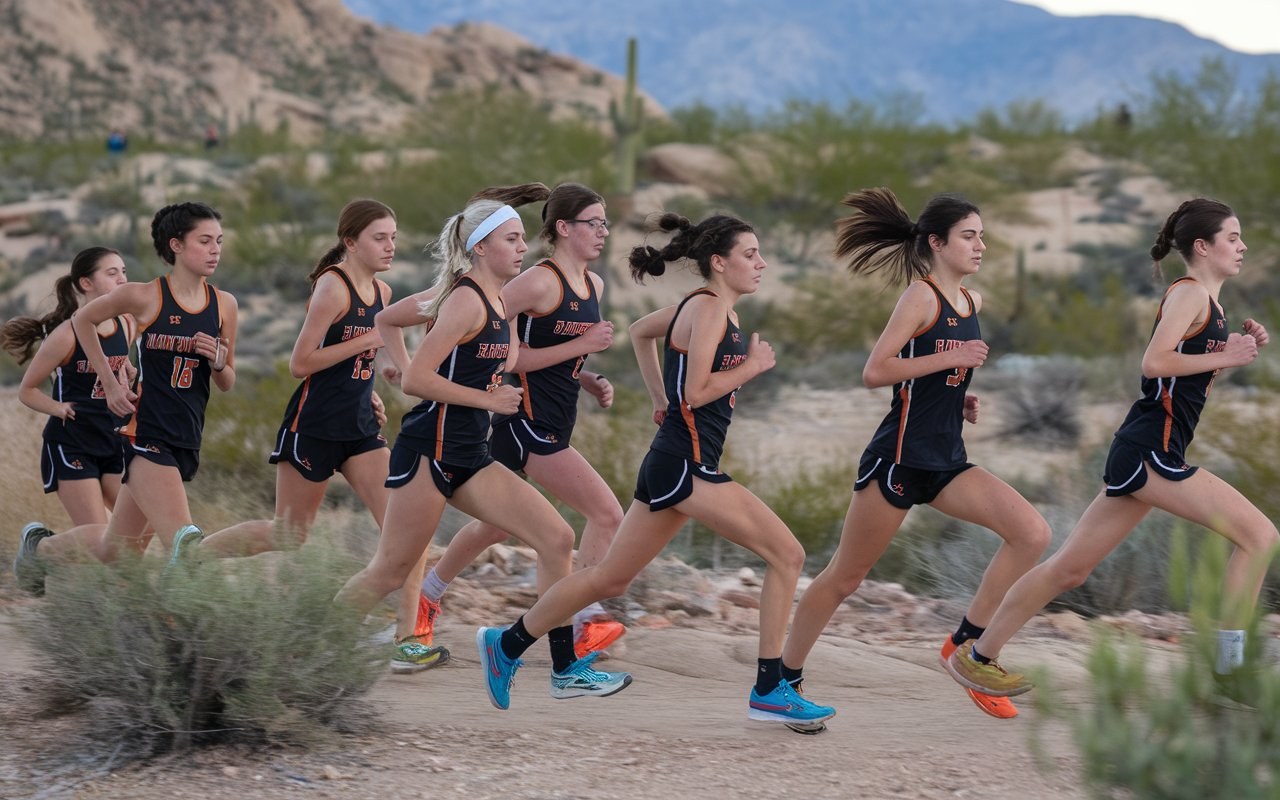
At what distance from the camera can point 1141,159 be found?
3925cm

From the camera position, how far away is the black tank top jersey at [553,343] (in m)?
6.39

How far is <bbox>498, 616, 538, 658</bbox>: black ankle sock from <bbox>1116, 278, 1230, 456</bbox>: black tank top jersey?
7.93 feet

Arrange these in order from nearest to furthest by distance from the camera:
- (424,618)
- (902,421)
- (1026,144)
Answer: (902,421)
(424,618)
(1026,144)

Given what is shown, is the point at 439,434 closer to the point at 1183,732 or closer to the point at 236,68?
the point at 1183,732

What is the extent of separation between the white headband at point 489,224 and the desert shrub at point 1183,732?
2.87 metres

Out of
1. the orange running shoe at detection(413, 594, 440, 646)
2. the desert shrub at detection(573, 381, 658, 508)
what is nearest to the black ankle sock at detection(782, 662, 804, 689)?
the orange running shoe at detection(413, 594, 440, 646)

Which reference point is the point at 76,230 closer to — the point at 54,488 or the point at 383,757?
the point at 54,488

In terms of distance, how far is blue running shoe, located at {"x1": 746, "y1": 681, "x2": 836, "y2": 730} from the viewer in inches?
219

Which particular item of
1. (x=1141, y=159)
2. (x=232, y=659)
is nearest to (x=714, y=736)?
(x=232, y=659)

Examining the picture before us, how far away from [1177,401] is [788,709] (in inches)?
74.8

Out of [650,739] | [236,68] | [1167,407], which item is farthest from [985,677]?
[236,68]

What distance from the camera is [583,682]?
238 inches

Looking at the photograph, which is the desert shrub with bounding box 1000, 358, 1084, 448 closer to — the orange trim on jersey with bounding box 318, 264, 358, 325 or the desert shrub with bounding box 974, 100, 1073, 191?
the orange trim on jersey with bounding box 318, 264, 358, 325

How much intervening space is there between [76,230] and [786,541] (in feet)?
97.5
